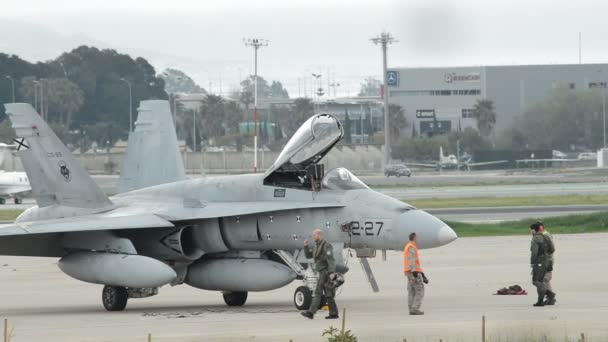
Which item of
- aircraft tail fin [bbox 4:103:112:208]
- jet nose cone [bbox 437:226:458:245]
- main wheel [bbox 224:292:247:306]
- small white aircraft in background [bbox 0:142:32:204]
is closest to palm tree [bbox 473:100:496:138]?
small white aircraft in background [bbox 0:142:32:204]

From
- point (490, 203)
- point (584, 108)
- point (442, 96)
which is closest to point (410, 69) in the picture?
point (442, 96)

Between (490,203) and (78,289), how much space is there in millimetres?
35747

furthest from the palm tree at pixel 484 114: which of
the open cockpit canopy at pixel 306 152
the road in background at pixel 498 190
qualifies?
the open cockpit canopy at pixel 306 152

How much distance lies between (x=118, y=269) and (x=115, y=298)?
844 millimetres

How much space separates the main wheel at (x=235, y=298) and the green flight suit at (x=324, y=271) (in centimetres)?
315

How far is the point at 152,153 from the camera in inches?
1027

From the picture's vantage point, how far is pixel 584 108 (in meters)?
130

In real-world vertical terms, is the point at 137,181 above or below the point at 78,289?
above

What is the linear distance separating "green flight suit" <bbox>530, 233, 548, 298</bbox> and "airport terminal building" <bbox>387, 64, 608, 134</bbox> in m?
118

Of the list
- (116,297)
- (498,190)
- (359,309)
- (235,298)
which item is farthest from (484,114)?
(359,309)

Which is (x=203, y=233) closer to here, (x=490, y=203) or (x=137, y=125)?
(x=137, y=125)

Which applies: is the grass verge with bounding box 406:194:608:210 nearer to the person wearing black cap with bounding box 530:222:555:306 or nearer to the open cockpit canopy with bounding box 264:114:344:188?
the open cockpit canopy with bounding box 264:114:344:188

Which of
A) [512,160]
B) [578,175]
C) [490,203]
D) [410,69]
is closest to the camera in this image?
[490,203]

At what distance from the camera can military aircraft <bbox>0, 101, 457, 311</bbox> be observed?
2091cm
